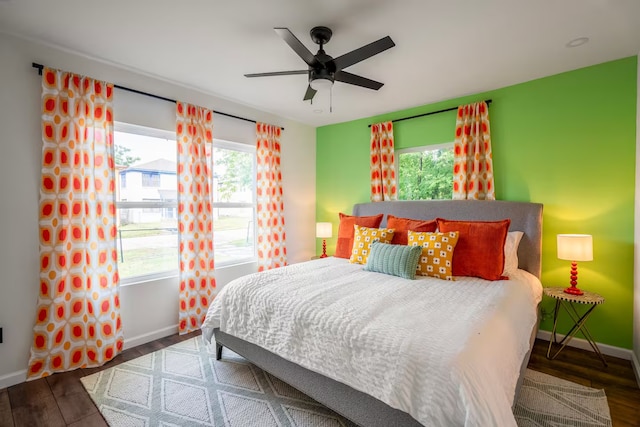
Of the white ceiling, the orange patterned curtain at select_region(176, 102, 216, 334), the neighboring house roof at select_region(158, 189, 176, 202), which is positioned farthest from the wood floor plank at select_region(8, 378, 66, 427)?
the white ceiling

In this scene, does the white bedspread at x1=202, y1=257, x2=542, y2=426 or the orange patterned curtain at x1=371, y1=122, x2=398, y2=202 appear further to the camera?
the orange patterned curtain at x1=371, y1=122, x2=398, y2=202

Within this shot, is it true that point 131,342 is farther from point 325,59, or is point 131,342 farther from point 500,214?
point 500,214

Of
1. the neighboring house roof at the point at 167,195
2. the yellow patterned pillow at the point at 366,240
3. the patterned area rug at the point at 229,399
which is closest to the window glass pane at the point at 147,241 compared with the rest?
the neighboring house roof at the point at 167,195

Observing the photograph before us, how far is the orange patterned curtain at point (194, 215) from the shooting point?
3100 millimetres

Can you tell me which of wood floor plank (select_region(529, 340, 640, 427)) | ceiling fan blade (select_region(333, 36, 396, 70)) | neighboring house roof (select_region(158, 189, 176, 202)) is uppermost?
ceiling fan blade (select_region(333, 36, 396, 70))

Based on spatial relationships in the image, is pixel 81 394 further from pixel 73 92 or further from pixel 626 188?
pixel 626 188

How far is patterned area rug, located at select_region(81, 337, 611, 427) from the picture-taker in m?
1.80

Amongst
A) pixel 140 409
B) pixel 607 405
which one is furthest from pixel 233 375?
pixel 607 405

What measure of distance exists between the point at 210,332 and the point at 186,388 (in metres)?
0.41

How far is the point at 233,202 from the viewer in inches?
148

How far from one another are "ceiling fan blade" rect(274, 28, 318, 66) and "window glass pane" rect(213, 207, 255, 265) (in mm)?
2206

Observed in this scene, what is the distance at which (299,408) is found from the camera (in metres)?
1.90

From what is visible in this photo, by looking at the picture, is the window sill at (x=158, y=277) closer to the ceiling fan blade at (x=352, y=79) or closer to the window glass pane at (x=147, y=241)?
the window glass pane at (x=147, y=241)

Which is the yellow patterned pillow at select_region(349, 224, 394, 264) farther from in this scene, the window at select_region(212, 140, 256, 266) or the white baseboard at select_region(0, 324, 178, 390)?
the white baseboard at select_region(0, 324, 178, 390)
